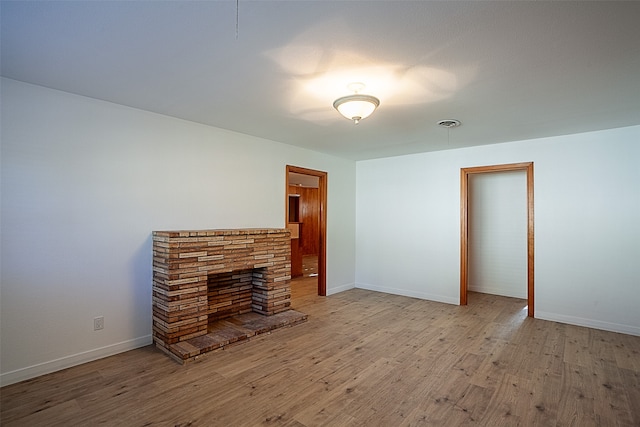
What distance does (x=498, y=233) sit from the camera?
569cm

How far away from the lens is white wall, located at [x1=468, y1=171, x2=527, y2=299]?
542 centimetres

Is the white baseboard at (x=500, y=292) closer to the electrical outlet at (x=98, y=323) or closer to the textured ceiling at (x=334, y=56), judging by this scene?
the textured ceiling at (x=334, y=56)

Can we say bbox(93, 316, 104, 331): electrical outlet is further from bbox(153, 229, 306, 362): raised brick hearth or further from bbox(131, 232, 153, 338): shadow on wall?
bbox(153, 229, 306, 362): raised brick hearth

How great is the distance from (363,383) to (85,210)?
281 centimetres

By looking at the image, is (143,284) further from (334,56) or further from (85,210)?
(334,56)

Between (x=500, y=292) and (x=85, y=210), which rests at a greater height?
(x=85, y=210)

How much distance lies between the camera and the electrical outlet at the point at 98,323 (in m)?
2.94

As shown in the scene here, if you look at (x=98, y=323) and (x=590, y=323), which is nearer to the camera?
(x=98, y=323)

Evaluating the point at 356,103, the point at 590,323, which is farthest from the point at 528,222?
the point at 356,103

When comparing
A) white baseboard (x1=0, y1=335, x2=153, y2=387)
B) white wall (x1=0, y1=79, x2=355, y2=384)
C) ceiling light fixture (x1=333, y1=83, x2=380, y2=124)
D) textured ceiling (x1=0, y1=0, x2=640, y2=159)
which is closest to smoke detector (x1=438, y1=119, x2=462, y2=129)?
textured ceiling (x1=0, y1=0, x2=640, y2=159)

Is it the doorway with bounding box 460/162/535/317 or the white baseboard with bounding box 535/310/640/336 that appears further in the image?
the doorway with bounding box 460/162/535/317

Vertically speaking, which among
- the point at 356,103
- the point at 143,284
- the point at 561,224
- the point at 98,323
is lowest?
the point at 98,323

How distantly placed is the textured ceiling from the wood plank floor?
234 centimetres

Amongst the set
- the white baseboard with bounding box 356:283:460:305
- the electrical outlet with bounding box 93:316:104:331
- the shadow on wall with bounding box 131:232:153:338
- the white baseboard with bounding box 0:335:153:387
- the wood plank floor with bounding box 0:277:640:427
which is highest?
the shadow on wall with bounding box 131:232:153:338
